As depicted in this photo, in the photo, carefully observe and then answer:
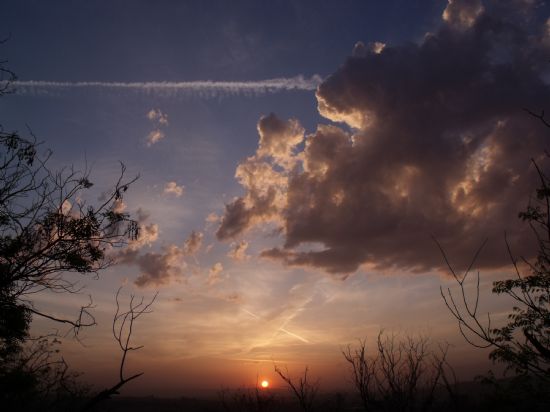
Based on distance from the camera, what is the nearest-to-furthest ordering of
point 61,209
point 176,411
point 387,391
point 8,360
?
point 61,209, point 387,391, point 8,360, point 176,411

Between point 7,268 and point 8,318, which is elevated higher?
point 7,268

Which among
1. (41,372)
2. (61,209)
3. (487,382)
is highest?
(61,209)

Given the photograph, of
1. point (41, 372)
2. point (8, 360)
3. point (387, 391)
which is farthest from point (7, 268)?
point (387, 391)

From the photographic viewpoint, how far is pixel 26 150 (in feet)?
30.0

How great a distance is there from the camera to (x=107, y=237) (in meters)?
11.4

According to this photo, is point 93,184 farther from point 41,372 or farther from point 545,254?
point 545,254

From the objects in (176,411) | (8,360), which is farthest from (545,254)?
(176,411)

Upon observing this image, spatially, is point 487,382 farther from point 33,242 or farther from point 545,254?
point 33,242

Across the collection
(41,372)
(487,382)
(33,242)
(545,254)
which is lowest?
(487,382)

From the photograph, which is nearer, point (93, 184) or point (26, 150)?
point (26, 150)

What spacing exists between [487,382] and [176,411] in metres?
125

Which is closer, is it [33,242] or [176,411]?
[33,242]

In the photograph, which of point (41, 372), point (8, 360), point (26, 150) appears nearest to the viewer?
point (26, 150)

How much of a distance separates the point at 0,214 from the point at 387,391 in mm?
13302
